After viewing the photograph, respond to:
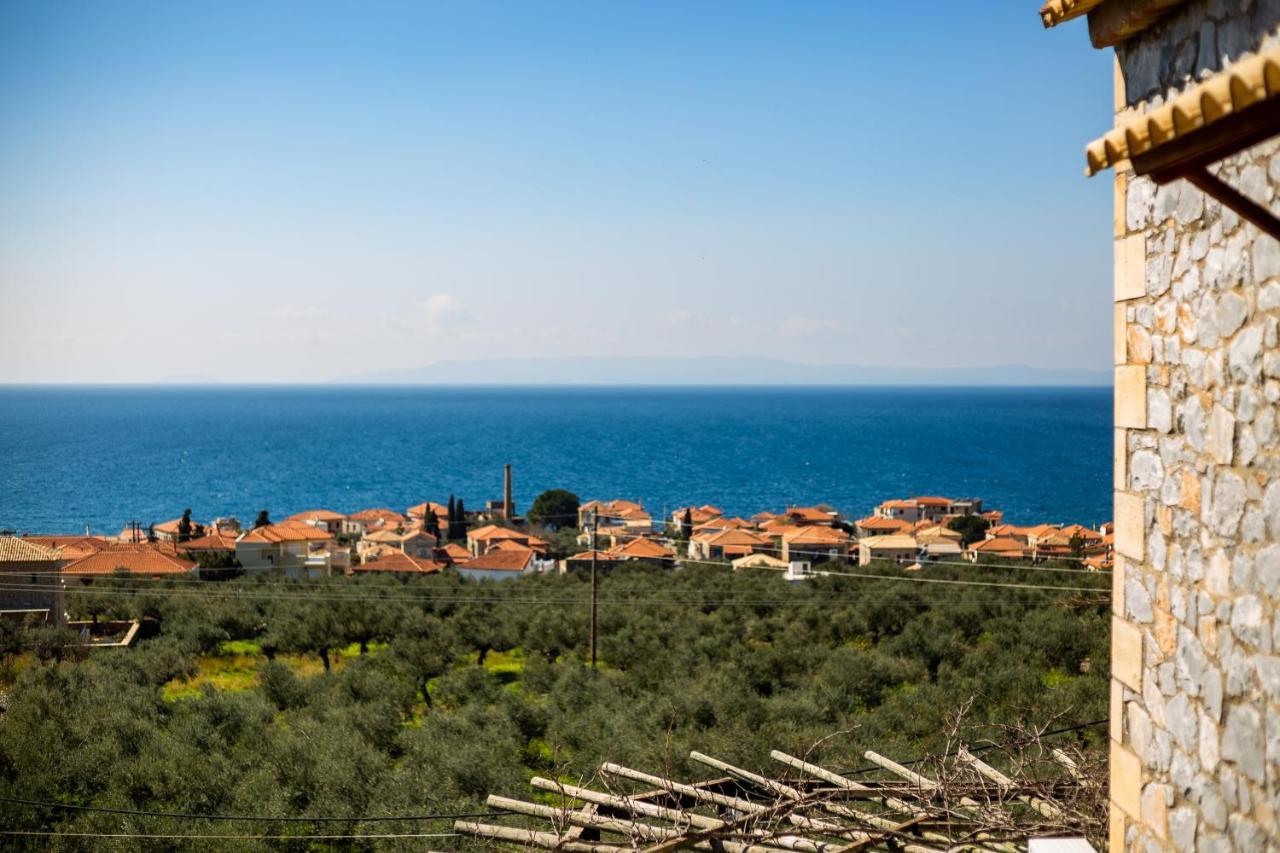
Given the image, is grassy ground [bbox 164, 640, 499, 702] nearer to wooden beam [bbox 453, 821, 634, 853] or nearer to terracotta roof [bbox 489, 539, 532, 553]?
wooden beam [bbox 453, 821, 634, 853]

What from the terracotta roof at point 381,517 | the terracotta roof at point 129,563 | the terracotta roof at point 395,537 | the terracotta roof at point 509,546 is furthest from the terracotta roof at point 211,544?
the terracotta roof at point 381,517

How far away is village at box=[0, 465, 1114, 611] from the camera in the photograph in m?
35.3

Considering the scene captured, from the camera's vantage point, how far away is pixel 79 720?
54.1 feet

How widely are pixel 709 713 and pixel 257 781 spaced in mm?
7195

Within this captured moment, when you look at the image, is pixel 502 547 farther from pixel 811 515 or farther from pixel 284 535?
pixel 811 515

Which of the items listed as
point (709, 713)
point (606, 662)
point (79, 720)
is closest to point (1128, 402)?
point (709, 713)

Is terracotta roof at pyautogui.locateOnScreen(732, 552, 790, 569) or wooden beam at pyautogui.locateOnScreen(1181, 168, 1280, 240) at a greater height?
wooden beam at pyautogui.locateOnScreen(1181, 168, 1280, 240)

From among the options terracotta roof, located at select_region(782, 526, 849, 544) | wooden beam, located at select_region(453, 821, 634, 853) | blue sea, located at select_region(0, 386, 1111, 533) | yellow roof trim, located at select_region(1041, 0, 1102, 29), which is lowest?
blue sea, located at select_region(0, 386, 1111, 533)

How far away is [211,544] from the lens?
145ft

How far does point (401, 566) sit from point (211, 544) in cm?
1116

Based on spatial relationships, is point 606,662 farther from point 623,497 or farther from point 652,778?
point 623,497

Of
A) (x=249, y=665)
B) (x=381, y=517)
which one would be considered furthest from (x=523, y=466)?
(x=249, y=665)

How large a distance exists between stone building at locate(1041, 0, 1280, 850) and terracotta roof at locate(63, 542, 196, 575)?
1469 inches

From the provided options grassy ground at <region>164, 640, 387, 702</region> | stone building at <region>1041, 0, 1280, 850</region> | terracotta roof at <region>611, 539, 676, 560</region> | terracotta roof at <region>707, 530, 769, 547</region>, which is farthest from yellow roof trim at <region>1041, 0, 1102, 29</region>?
terracotta roof at <region>707, 530, 769, 547</region>
